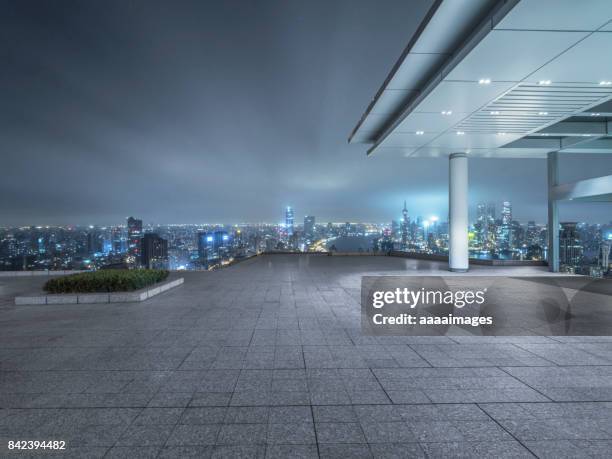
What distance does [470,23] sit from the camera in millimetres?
7570

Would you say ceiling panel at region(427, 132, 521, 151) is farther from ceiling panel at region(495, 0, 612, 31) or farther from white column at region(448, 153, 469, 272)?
ceiling panel at region(495, 0, 612, 31)

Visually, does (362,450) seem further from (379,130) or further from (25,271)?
(25,271)

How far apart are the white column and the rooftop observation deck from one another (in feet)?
37.7

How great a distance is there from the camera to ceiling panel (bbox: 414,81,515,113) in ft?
31.0

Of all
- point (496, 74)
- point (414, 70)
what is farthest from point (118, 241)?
point (496, 74)

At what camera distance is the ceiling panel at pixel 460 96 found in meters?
9.45

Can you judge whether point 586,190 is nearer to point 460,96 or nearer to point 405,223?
point 460,96

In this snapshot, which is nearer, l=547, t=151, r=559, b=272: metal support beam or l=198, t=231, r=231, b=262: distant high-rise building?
l=547, t=151, r=559, b=272: metal support beam

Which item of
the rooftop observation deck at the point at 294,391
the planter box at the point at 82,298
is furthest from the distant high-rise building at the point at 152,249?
the rooftop observation deck at the point at 294,391

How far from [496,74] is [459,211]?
9812 millimetres

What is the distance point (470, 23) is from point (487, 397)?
311 inches

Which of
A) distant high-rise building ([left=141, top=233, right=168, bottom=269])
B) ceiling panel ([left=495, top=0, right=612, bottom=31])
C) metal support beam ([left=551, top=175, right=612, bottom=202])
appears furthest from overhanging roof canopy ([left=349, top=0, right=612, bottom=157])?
distant high-rise building ([left=141, top=233, right=168, bottom=269])

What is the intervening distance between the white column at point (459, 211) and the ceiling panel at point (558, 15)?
10962 millimetres

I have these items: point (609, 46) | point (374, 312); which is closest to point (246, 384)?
point (374, 312)
